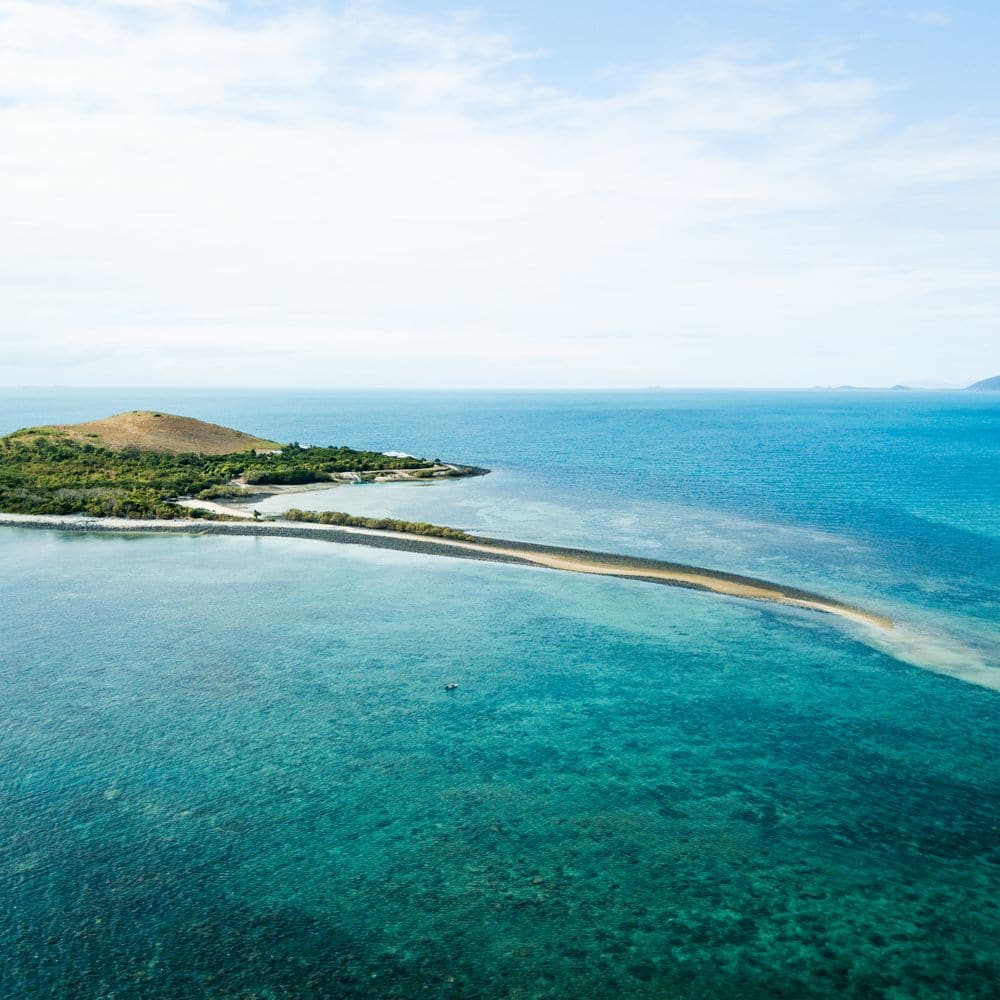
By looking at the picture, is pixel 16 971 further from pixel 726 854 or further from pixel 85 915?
Answer: pixel 726 854

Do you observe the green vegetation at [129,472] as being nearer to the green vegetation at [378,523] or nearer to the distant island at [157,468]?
the distant island at [157,468]

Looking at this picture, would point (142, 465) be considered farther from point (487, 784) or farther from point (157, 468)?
point (487, 784)

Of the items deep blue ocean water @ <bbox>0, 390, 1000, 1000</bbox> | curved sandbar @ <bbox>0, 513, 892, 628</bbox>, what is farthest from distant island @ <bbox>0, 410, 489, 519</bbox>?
deep blue ocean water @ <bbox>0, 390, 1000, 1000</bbox>

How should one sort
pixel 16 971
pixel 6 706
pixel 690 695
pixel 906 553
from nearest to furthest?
pixel 16 971, pixel 6 706, pixel 690 695, pixel 906 553

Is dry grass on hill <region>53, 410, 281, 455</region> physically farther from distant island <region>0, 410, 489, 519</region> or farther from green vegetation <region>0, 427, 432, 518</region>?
green vegetation <region>0, 427, 432, 518</region>

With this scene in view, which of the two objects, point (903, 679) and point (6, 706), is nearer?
point (6, 706)

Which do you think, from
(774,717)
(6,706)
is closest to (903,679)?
(774,717)
